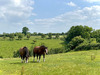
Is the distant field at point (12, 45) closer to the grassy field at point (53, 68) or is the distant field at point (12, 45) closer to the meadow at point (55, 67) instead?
the meadow at point (55, 67)

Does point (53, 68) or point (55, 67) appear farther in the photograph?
point (55, 67)

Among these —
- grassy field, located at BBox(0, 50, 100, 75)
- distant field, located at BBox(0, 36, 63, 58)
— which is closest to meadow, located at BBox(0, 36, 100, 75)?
grassy field, located at BBox(0, 50, 100, 75)

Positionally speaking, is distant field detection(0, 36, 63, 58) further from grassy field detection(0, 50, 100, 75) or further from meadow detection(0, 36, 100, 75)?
grassy field detection(0, 50, 100, 75)

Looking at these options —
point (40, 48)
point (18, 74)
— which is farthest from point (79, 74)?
point (40, 48)

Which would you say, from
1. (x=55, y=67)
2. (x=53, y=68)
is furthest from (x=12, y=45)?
(x=53, y=68)

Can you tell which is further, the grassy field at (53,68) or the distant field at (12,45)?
the distant field at (12,45)

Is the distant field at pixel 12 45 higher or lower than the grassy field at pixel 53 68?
lower

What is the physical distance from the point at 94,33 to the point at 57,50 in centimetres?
4606

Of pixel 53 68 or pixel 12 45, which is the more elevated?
pixel 53 68

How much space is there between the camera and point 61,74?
1095cm

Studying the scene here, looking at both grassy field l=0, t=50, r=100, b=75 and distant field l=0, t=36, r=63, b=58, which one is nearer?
grassy field l=0, t=50, r=100, b=75

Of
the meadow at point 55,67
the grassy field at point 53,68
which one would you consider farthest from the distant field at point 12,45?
the grassy field at point 53,68

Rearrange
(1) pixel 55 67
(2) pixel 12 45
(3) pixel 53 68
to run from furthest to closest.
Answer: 1. (2) pixel 12 45
2. (1) pixel 55 67
3. (3) pixel 53 68

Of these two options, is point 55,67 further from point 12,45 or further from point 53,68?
point 12,45
